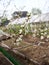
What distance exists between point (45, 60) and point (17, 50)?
0.72 meters

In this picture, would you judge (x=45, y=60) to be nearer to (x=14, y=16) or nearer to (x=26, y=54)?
(x=26, y=54)

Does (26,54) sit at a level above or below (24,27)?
below

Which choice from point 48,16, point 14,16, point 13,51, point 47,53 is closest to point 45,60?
point 47,53

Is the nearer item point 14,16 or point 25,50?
point 25,50

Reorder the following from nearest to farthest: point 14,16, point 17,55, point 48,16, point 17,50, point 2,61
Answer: point 2,61 < point 17,55 < point 17,50 < point 14,16 < point 48,16

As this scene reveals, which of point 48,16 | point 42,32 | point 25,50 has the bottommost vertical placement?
point 48,16

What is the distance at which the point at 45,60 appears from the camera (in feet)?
11.1

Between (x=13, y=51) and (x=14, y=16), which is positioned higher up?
(x=14, y=16)

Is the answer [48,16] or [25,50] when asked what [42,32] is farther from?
[48,16]

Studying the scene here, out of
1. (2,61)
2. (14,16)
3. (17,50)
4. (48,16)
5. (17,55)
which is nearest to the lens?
(2,61)

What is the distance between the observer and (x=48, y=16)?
1373 centimetres

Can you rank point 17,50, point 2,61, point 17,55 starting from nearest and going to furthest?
point 2,61, point 17,55, point 17,50

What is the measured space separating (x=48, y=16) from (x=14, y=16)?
368 inches

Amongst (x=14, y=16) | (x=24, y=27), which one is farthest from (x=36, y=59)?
(x=14, y=16)
